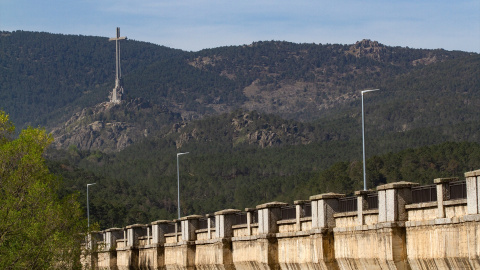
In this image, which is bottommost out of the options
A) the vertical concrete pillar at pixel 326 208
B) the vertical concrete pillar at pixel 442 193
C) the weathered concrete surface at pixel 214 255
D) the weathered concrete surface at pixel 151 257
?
the weathered concrete surface at pixel 151 257

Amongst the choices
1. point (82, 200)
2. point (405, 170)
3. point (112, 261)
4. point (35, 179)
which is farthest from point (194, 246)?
point (405, 170)

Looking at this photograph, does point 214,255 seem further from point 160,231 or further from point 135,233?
point 135,233

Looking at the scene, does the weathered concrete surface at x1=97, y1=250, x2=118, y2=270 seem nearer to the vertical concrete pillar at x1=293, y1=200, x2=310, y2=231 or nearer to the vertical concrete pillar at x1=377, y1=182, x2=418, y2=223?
the vertical concrete pillar at x1=293, y1=200, x2=310, y2=231

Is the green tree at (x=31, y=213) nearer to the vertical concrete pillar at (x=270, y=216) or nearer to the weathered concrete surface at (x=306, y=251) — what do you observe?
the vertical concrete pillar at (x=270, y=216)

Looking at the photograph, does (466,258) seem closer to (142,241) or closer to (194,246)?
(194,246)

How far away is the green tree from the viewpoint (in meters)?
42.5

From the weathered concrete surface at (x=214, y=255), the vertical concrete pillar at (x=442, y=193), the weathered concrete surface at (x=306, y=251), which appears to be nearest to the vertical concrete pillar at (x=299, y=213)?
the weathered concrete surface at (x=306, y=251)

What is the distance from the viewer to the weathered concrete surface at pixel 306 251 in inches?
1331

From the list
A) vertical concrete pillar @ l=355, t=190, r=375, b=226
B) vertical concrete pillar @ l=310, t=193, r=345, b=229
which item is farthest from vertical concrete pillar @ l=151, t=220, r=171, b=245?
vertical concrete pillar @ l=355, t=190, r=375, b=226

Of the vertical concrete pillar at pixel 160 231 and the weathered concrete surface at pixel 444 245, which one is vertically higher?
the weathered concrete surface at pixel 444 245

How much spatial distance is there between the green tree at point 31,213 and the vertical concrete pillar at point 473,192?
22.4 metres

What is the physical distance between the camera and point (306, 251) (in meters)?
35.3

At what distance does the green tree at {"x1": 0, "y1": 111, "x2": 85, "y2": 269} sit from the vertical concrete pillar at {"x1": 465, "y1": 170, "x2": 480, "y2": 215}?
22.4 meters

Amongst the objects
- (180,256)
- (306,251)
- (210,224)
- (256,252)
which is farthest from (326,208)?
(180,256)
